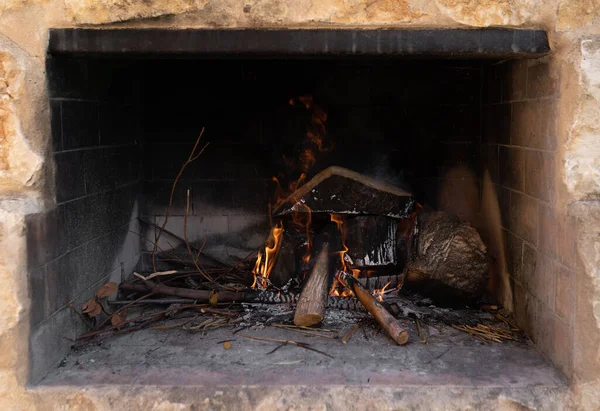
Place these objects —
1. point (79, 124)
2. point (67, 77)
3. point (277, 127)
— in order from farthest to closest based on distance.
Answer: point (277, 127) → point (79, 124) → point (67, 77)

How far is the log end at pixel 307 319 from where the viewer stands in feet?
10.4

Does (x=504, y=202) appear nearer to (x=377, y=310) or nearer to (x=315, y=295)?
(x=377, y=310)

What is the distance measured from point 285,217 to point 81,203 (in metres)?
1.25

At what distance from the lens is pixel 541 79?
2.80 meters

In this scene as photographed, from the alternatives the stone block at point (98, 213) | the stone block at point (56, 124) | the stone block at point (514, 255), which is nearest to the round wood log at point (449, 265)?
the stone block at point (514, 255)

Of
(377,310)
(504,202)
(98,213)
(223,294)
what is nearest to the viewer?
(377,310)

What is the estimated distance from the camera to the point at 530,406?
7.95 feet

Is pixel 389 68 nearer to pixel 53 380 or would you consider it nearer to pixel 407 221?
pixel 407 221

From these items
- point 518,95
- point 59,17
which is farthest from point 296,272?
point 59,17

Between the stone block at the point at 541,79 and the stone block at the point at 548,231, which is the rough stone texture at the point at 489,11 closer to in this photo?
the stone block at the point at 541,79

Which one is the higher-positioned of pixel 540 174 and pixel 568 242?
pixel 540 174

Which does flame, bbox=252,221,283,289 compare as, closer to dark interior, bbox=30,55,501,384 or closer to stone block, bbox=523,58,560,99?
dark interior, bbox=30,55,501,384

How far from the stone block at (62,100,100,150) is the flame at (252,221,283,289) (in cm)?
119

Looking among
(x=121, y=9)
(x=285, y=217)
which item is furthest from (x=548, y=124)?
(x=121, y=9)
